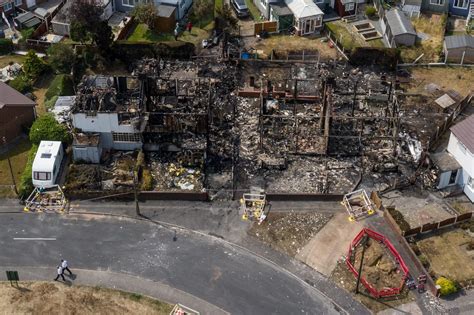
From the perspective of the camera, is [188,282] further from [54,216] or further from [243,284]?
[54,216]

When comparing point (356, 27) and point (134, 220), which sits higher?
point (356, 27)

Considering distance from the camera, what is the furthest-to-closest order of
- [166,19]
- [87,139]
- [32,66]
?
A: 1. [166,19]
2. [32,66]
3. [87,139]

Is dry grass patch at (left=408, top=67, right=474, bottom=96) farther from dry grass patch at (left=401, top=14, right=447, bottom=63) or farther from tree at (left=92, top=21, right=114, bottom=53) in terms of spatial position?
tree at (left=92, top=21, right=114, bottom=53)

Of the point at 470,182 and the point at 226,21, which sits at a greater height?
the point at 226,21

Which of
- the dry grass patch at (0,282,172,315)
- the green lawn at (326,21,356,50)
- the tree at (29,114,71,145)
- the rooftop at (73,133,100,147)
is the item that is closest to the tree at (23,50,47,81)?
the tree at (29,114,71,145)

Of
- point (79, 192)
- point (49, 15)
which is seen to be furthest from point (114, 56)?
point (79, 192)

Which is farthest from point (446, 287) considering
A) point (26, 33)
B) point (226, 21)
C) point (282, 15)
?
point (26, 33)

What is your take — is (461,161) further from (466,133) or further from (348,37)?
(348,37)
